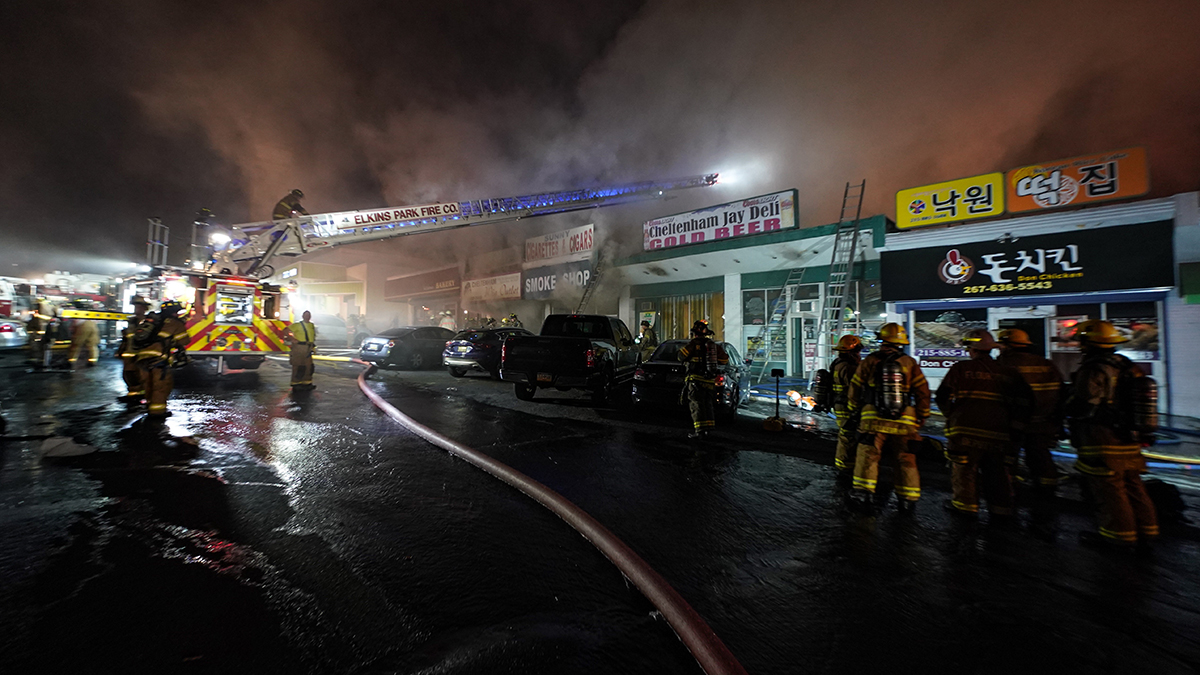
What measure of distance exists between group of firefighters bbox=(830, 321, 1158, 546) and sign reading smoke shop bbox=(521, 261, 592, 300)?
1367 cm

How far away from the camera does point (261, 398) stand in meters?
8.02

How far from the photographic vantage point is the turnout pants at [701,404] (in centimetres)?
587

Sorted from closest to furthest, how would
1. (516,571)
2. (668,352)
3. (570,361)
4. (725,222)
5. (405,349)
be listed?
(516,571) → (570,361) → (668,352) → (725,222) → (405,349)

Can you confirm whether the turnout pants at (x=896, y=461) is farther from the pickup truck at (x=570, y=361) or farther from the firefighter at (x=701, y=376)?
the pickup truck at (x=570, y=361)

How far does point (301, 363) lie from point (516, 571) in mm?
8622

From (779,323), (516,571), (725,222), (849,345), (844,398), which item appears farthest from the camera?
(779,323)

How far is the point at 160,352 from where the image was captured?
6.55 m

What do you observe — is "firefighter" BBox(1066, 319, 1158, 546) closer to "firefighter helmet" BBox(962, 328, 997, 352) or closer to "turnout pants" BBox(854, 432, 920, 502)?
"firefighter helmet" BBox(962, 328, 997, 352)

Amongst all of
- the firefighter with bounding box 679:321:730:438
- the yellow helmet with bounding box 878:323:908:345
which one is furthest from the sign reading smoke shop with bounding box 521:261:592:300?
the yellow helmet with bounding box 878:323:908:345

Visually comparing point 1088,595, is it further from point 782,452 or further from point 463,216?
point 463,216

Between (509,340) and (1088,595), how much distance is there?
736 centimetres

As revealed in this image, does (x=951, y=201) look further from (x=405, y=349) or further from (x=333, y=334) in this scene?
(x=333, y=334)

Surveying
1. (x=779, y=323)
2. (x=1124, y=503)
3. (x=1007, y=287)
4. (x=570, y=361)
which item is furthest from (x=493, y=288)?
(x=1124, y=503)

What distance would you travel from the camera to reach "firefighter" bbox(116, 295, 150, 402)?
6.64 meters
